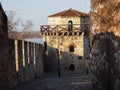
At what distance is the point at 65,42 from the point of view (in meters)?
38.0

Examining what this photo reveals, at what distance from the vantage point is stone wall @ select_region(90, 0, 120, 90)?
11.1 metres

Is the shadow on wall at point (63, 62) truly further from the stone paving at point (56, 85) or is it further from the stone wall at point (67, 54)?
the stone paving at point (56, 85)

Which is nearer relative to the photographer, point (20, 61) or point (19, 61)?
point (19, 61)

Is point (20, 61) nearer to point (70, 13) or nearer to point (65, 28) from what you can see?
point (65, 28)

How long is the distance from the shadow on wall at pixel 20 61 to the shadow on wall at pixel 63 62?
10.9 meters

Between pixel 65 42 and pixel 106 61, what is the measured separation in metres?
26.0

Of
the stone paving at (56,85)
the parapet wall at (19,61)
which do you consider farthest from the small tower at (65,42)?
the stone paving at (56,85)

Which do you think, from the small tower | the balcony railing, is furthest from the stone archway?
the balcony railing

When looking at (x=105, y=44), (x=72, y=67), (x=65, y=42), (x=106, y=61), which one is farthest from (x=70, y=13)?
(x=106, y=61)

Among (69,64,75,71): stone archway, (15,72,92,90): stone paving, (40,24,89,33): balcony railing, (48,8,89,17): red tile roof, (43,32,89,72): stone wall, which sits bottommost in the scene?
(69,64,75,71): stone archway

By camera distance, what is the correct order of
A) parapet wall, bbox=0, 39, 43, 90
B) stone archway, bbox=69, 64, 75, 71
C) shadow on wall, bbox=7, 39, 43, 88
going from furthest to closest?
stone archway, bbox=69, 64, 75, 71
shadow on wall, bbox=7, 39, 43, 88
parapet wall, bbox=0, 39, 43, 90

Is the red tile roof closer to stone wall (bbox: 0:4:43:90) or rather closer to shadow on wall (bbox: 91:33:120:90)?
stone wall (bbox: 0:4:43:90)

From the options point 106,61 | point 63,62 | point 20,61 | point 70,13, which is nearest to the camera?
point 106,61

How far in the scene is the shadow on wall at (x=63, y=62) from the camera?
37250 mm
